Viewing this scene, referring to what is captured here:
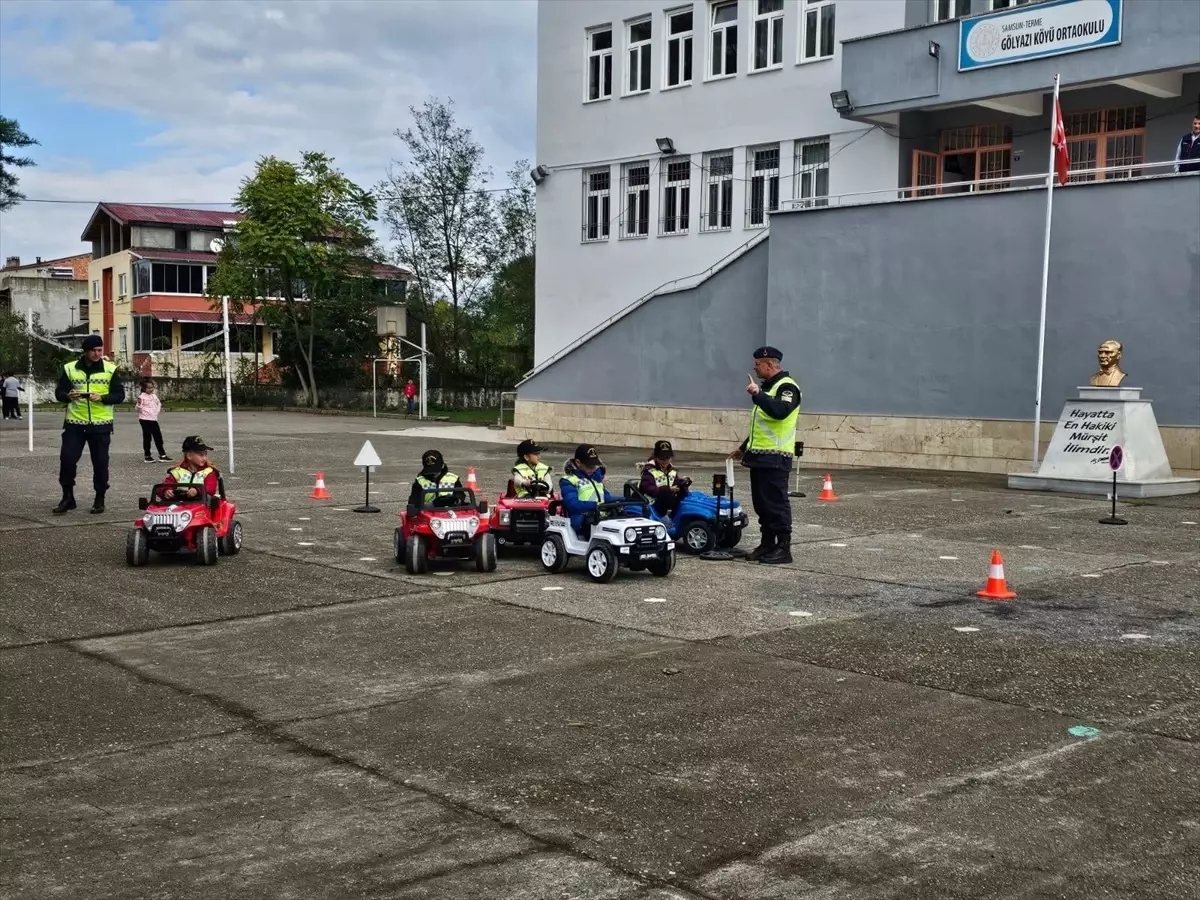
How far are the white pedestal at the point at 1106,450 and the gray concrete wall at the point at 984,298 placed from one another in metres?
1.96

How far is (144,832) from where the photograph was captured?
195 inches

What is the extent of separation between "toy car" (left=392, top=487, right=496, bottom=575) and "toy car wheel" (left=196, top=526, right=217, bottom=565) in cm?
Answer: 172

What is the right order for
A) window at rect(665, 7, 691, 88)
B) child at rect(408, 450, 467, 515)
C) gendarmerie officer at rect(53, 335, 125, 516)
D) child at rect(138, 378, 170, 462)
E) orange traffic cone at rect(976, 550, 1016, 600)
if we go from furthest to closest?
window at rect(665, 7, 691, 88) < child at rect(138, 378, 170, 462) < gendarmerie officer at rect(53, 335, 125, 516) < child at rect(408, 450, 467, 515) < orange traffic cone at rect(976, 550, 1016, 600)

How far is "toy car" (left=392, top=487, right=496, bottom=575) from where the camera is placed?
11.1 m

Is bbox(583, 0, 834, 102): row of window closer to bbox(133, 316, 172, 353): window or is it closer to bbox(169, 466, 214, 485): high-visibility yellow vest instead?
bbox(169, 466, 214, 485): high-visibility yellow vest

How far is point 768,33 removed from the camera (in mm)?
30000

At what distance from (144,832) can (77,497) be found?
13039 millimetres

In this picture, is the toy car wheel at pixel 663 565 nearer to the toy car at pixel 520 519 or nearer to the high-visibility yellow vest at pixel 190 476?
the toy car at pixel 520 519

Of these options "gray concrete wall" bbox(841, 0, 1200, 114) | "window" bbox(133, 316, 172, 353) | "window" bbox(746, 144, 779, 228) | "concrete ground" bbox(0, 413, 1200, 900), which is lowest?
"concrete ground" bbox(0, 413, 1200, 900)

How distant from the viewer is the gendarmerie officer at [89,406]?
568 inches

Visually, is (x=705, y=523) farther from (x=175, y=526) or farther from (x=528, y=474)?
(x=175, y=526)

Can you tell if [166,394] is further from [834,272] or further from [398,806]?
[398,806]

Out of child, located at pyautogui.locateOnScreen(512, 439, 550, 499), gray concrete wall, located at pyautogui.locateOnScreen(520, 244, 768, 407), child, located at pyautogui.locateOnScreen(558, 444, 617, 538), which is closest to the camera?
child, located at pyautogui.locateOnScreen(558, 444, 617, 538)

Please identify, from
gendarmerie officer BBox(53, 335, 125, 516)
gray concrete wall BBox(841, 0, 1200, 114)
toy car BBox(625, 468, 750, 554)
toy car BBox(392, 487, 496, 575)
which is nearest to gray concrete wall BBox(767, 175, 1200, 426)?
gray concrete wall BBox(841, 0, 1200, 114)
